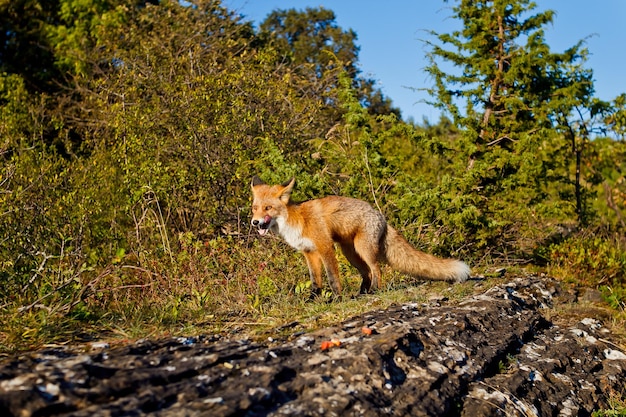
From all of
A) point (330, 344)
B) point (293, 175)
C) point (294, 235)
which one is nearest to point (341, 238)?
point (294, 235)

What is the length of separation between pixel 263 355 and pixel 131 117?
9948 mm

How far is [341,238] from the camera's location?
292 inches

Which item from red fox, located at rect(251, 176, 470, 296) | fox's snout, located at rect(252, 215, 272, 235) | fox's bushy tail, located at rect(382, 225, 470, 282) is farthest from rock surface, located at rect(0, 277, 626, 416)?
fox's snout, located at rect(252, 215, 272, 235)

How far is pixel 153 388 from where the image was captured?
2.85 m

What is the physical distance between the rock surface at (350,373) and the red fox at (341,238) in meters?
1.58

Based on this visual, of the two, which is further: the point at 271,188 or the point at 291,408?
the point at 271,188

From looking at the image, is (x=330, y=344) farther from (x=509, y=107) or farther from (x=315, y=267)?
(x=509, y=107)

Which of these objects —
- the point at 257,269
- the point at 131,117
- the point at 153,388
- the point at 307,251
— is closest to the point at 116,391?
the point at 153,388

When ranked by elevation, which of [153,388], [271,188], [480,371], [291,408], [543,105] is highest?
[543,105]

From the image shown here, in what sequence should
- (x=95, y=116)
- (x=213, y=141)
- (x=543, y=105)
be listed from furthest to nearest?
(x=95, y=116) < (x=213, y=141) < (x=543, y=105)

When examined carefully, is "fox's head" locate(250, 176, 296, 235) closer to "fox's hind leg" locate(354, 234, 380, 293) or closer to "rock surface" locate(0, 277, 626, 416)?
"fox's hind leg" locate(354, 234, 380, 293)

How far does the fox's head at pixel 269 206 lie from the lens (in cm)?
741

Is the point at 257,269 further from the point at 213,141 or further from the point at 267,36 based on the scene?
the point at 267,36

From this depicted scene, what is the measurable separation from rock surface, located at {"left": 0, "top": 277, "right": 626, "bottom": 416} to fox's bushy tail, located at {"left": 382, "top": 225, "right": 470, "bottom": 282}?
1327mm
